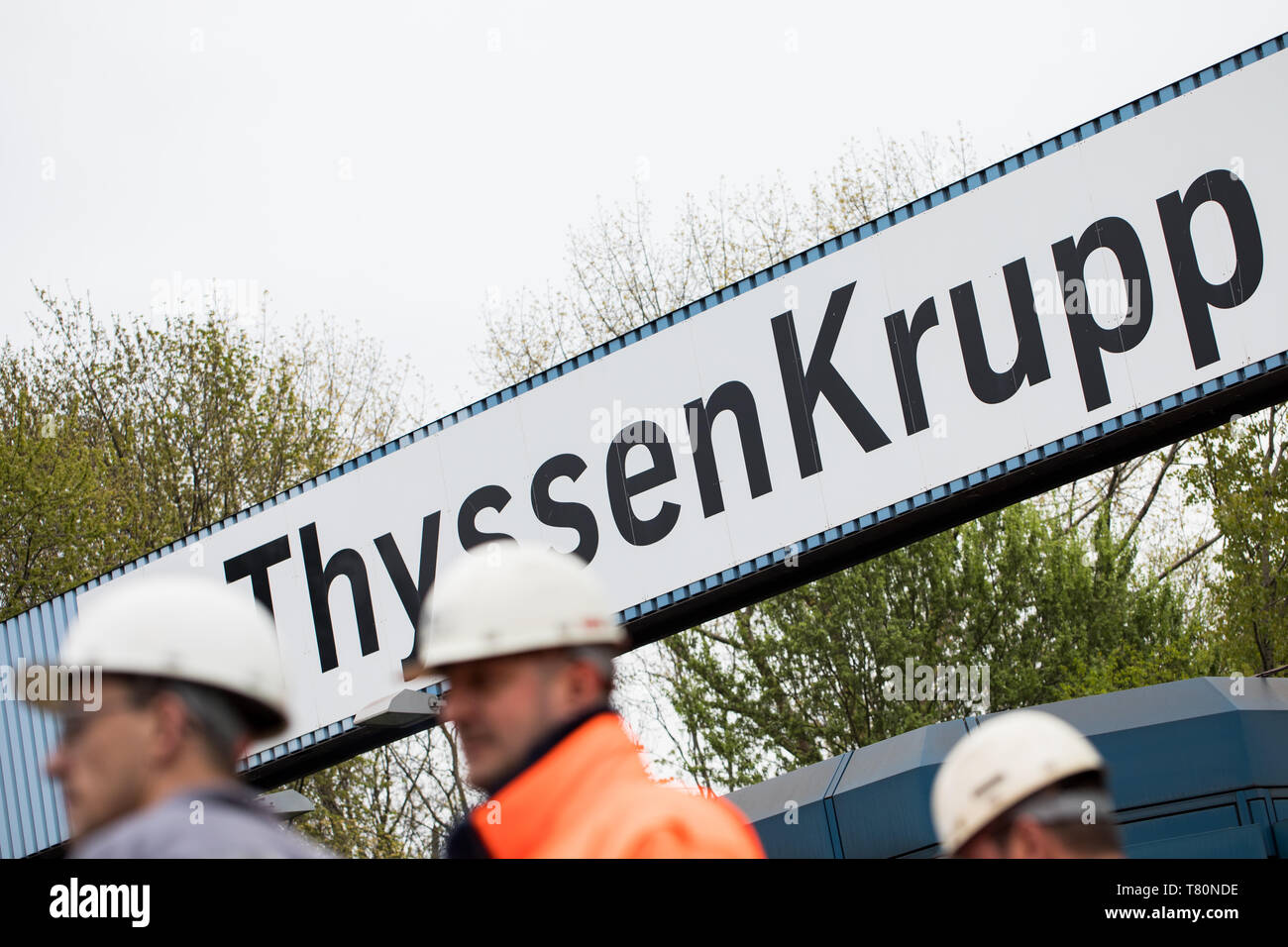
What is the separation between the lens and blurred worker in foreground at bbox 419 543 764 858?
6.17 feet

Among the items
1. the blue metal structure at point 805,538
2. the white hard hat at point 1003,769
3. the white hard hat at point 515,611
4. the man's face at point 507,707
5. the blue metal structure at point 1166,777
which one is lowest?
the blue metal structure at point 1166,777

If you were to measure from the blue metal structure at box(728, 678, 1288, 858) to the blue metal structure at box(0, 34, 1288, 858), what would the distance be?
6.79ft

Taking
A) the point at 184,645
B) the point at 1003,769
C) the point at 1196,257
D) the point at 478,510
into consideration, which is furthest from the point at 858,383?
the point at 184,645

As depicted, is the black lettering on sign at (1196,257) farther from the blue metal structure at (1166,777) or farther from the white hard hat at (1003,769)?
→ the white hard hat at (1003,769)

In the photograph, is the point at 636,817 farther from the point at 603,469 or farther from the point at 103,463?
the point at 103,463

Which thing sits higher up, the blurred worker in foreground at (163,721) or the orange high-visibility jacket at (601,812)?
the blurred worker in foreground at (163,721)

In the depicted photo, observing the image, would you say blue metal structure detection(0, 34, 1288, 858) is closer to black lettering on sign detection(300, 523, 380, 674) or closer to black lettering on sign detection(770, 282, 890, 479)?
black lettering on sign detection(770, 282, 890, 479)

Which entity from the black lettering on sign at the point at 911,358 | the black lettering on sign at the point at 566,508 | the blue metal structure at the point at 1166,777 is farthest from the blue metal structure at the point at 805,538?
the blue metal structure at the point at 1166,777

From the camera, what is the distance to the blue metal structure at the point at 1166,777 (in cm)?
1160

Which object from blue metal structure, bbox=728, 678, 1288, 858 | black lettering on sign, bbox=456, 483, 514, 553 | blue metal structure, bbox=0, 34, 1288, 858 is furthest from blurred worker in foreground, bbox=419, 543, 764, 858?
black lettering on sign, bbox=456, 483, 514, 553

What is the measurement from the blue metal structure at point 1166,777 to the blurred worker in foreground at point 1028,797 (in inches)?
381

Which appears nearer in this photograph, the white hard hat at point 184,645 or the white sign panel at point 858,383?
the white hard hat at point 184,645
